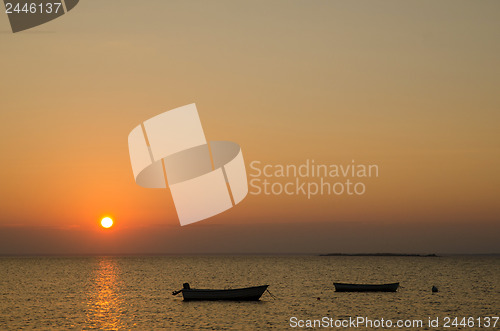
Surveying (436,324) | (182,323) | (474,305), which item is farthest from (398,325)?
(474,305)

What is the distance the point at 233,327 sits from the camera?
53.3 m

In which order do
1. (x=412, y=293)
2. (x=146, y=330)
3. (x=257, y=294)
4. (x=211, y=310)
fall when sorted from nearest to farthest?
(x=146, y=330), (x=211, y=310), (x=257, y=294), (x=412, y=293)

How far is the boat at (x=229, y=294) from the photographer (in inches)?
2852

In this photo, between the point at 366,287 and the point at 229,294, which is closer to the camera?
the point at 229,294

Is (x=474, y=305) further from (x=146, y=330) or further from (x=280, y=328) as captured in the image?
(x=146, y=330)

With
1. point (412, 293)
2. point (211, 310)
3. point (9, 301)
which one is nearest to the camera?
point (211, 310)

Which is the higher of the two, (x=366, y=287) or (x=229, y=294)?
(x=366, y=287)

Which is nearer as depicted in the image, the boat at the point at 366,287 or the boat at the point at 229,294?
the boat at the point at 229,294

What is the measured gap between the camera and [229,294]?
72.2 metres

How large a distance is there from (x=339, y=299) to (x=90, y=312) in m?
32.2

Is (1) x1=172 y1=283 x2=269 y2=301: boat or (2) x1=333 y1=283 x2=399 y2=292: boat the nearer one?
(1) x1=172 y1=283 x2=269 y2=301: boat

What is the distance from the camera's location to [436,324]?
56.2 meters

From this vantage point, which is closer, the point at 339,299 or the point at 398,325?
the point at 398,325

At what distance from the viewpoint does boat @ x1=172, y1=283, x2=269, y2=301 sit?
72438 millimetres
